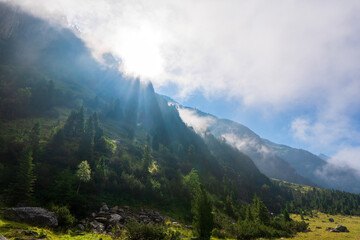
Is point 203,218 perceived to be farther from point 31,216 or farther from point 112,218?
point 31,216

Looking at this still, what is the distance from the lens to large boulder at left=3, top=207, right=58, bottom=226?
28414mm

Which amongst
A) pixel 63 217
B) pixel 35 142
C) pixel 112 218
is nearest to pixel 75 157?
pixel 35 142

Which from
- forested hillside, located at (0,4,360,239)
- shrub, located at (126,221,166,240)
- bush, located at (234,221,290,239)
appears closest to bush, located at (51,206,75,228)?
forested hillside, located at (0,4,360,239)

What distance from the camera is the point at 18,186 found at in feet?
122

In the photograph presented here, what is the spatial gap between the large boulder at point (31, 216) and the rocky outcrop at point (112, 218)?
19.1 feet

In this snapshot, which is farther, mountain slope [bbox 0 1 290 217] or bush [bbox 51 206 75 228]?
mountain slope [bbox 0 1 290 217]

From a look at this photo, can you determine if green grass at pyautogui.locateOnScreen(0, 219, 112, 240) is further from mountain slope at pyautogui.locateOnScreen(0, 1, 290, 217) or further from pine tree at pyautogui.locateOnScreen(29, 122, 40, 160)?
pine tree at pyautogui.locateOnScreen(29, 122, 40, 160)

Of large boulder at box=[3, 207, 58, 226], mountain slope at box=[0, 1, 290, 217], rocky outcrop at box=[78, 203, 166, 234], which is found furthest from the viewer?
mountain slope at box=[0, 1, 290, 217]

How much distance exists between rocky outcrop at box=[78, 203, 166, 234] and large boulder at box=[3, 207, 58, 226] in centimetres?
582

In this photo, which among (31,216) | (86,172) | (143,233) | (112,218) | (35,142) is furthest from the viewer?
(35,142)

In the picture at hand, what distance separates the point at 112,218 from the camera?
135 feet

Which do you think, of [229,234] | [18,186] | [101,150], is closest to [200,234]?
[229,234]

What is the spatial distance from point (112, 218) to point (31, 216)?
16.3 m

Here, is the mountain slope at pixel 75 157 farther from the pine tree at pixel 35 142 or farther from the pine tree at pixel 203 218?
the pine tree at pixel 203 218
